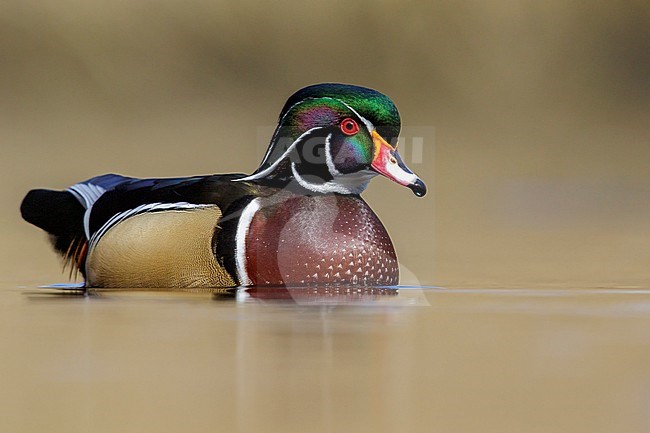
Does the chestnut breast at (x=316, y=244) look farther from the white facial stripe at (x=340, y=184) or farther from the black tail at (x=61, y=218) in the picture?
the black tail at (x=61, y=218)

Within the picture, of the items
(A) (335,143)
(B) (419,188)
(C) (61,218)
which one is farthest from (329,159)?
(C) (61,218)

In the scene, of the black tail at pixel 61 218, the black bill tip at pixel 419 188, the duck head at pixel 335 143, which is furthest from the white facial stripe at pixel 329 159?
the black tail at pixel 61 218

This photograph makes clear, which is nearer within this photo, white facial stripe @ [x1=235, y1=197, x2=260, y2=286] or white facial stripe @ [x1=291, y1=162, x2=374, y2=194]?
white facial stripe @ [x1=235, y1=197, x2=260, y2=286]

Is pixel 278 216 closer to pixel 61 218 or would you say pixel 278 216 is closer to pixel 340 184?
pixel 340 184

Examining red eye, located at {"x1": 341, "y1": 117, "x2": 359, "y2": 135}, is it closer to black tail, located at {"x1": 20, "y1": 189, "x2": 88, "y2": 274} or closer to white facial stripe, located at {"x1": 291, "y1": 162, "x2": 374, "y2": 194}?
white facial stripe, located at {"x1": 291, "y1": 162, "x2": 374, "y2": 194}

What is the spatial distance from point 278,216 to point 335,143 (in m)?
0.11

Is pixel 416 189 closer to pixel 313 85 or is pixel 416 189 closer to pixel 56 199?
pixel 313 85

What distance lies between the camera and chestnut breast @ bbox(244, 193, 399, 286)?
141 cm

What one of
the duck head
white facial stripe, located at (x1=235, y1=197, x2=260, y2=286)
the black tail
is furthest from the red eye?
the black tail

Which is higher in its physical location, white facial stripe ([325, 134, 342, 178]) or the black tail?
white facial stripe ([325, 134, 342, 178])

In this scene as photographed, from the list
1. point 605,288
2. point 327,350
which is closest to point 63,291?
point 327,350

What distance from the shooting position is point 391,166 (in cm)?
146

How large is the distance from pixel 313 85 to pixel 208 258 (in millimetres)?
235

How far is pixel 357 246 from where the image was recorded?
1464 millimetres
